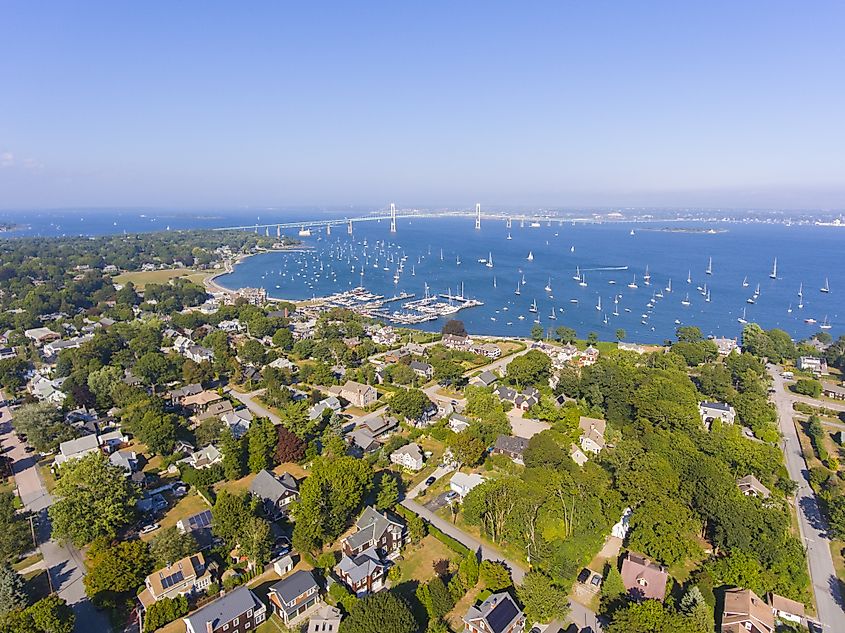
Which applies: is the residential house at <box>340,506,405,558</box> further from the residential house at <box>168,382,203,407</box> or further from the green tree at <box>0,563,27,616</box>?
the residential house at <box>168,382,203,407</box>

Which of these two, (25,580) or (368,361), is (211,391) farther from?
(25,580)

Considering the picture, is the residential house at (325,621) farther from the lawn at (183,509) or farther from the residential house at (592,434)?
the residential house at (592,434)

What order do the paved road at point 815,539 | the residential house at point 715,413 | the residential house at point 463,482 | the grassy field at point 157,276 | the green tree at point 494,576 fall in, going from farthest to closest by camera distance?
1. the grassy field at point 157,276
2. the residential house at point 715,413
3. the residential house at point 463,482
4. the green tree at point 494,576
5. the paved road at point 815,539

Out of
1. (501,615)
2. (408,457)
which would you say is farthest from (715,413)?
(501,615)

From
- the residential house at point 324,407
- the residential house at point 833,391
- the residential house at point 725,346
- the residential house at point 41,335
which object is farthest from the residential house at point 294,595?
the residential house at point 41,335

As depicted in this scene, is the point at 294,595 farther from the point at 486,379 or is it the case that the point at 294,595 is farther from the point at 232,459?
the point at 486,379

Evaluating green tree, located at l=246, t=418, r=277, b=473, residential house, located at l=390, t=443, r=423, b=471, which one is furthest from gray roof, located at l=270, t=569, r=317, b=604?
residential house, located at l=390, t=443, r=423, b=471
